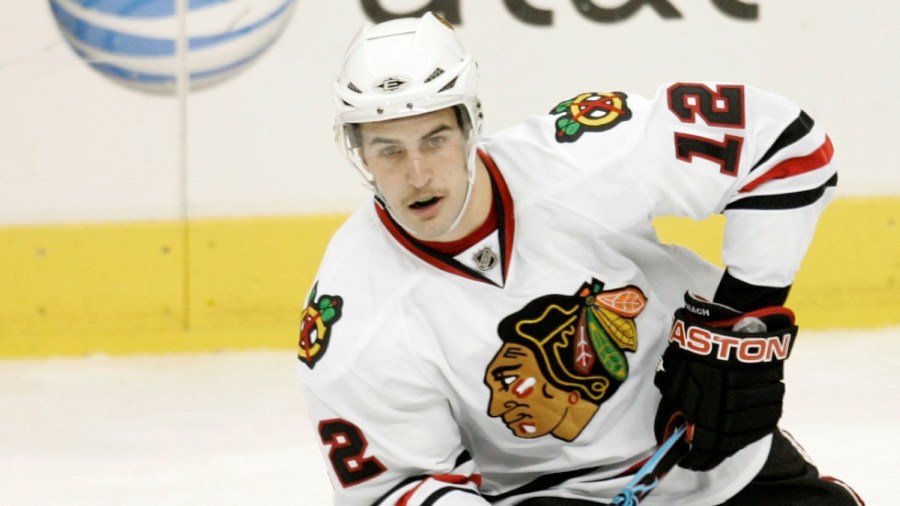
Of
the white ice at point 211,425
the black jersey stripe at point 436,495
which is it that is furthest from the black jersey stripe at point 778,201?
the white ice at point 211,425

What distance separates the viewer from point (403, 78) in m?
2.05

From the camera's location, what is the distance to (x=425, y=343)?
2.18 meters

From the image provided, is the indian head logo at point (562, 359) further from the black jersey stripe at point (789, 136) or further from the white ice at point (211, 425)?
the white ice at point (211, 425)

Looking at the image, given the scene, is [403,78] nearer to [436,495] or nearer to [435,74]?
[435,74]

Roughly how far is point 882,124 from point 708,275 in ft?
6.40

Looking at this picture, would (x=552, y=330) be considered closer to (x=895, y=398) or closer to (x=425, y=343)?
(x=425, y=343)

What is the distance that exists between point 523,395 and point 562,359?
0.08 m

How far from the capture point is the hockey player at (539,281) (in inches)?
84.3

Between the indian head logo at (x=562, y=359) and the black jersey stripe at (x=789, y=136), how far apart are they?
0.28 meters

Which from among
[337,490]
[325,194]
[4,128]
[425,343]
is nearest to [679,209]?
[425,343]

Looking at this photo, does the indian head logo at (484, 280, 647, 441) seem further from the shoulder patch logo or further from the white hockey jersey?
the shoulder patch logo

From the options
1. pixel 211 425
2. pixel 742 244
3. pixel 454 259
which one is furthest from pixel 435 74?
pixel 211 425

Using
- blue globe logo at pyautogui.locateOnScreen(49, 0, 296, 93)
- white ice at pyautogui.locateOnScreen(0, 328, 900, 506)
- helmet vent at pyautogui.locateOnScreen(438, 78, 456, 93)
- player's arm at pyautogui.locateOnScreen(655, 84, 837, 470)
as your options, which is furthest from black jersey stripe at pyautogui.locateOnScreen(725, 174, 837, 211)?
blue globe logo at pyautogui.locateOnScreen(49, 0, 296, 93)

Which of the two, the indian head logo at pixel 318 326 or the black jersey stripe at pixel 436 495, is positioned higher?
the indian head logo at pixel 318 326
